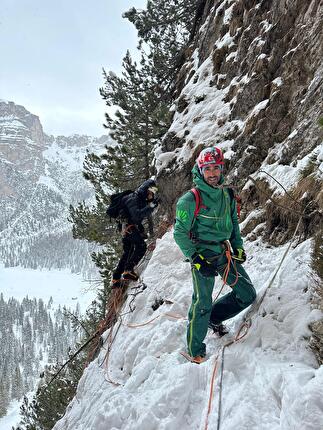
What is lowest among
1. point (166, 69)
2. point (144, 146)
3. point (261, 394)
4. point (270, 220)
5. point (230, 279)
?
point (261, 394)

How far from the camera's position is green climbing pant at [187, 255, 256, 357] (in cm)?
392

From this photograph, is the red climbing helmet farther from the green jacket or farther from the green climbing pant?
the green climbing pant

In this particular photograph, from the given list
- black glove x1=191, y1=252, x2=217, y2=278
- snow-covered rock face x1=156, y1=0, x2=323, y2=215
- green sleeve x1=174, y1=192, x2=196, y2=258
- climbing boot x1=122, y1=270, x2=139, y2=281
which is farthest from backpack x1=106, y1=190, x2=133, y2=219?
black glove x1=191, y1=252, x2=217, y2=278

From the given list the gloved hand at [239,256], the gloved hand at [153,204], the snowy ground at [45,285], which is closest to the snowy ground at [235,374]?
the gloved hand at [239,256]

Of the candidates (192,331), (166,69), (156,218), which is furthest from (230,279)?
(166,69)

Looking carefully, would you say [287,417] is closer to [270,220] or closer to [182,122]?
[270,220]

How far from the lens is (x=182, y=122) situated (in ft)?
32.8

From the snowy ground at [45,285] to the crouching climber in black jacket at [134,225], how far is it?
5644 inches

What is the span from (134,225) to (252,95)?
356 cm

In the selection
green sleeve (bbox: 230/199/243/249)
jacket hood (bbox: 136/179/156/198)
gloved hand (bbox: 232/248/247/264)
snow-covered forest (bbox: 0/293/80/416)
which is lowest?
snow-covered forest (bbox: 0/293/80/416)

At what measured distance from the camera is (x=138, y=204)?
702 cm

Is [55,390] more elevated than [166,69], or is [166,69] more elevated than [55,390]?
[166,69]

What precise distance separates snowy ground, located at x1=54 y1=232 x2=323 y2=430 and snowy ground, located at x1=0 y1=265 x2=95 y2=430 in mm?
145776

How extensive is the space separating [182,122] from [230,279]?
22.3 ft
